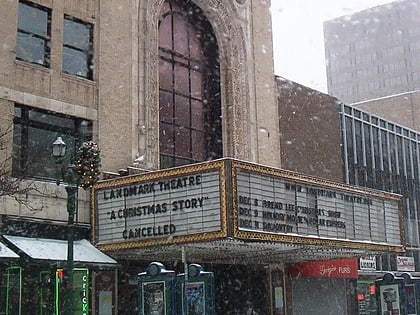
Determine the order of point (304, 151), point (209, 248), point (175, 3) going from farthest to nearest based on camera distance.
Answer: point (304, 151) < point (175, 3) < point (209, 248)

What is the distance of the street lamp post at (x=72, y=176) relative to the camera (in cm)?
1570

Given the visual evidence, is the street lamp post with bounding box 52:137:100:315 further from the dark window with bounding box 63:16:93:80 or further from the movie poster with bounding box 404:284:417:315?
the movie poster with bounding box 404:284:417:315

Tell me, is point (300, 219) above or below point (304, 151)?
below

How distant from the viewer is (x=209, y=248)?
2075cm

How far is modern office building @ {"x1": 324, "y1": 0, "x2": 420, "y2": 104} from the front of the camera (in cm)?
13500

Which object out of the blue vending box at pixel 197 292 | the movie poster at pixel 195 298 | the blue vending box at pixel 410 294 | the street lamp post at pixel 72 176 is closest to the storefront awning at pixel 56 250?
the street lamp post at pixel 72 176

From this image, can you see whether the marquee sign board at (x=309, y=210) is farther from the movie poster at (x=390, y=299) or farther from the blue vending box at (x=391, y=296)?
the movie poster at (x=390, y=299)

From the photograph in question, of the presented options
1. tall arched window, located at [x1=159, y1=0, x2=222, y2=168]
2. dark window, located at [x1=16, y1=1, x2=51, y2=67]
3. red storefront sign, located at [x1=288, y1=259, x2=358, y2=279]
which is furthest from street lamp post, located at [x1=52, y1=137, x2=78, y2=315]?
red storefront sign, located at [x1=288, y1=259, x2=358, y2=279]

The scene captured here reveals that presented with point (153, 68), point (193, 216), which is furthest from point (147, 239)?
point (153, 68)

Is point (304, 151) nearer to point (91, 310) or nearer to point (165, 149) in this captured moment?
point (165, 149)

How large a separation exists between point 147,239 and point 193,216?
1.54 m

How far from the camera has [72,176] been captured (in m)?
16.2

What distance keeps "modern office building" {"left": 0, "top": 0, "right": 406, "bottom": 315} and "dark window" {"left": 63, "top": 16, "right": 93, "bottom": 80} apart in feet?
0.13

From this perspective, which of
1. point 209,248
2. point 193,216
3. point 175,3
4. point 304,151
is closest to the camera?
point 193,216
